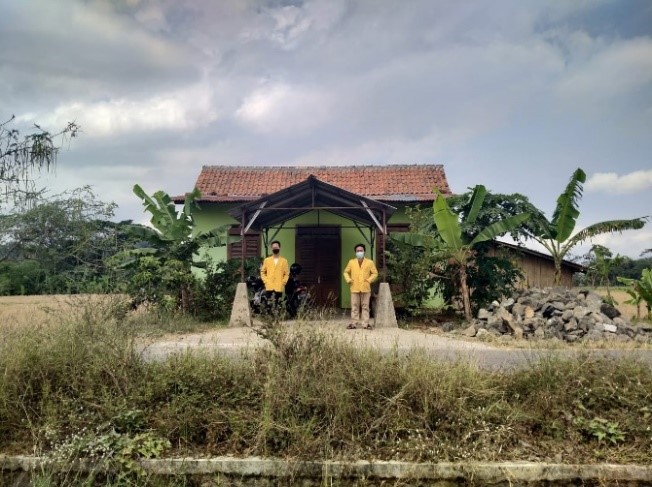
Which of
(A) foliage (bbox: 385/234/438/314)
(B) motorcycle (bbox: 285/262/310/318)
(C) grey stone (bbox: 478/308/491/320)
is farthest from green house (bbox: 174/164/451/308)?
(C) grey stone (bbox: 478/308/491/320)

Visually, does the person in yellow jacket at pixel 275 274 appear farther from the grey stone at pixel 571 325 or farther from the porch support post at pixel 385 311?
the grey stone at pixel 571 325

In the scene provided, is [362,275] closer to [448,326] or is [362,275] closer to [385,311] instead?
[385,311]

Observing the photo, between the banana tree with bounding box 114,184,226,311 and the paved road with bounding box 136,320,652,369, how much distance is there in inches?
93.5

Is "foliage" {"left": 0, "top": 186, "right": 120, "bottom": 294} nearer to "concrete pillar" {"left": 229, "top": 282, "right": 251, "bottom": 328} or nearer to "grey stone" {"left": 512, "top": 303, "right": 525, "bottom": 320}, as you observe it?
"concrete pillar" {"left": 229, "top": 282, "right": 251, "bottom": 328}

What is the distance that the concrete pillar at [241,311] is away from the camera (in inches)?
506

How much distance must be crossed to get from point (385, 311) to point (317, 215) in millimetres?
5344

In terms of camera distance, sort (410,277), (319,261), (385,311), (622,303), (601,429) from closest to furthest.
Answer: (601,429) < (385,311) < (410,277) < (319,261) < (622,303)

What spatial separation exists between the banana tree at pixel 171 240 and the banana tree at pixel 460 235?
5.22 metres

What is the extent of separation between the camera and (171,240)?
47.6ft

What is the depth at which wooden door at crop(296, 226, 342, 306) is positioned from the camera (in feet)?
55.9

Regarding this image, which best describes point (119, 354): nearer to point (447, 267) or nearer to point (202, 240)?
point (202, 240)

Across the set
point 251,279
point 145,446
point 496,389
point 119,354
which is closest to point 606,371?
point 496,389

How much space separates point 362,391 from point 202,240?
9854 millimetres

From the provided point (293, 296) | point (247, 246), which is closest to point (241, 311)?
point (293, 296)
